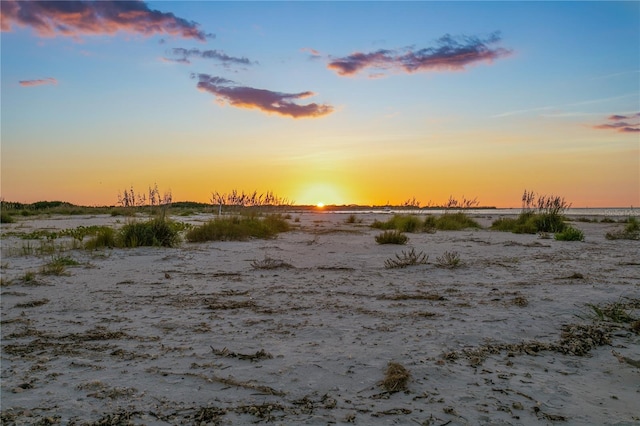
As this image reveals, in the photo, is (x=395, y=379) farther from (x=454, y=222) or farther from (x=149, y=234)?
(x=454, y=222)

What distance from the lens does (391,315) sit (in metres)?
4.45

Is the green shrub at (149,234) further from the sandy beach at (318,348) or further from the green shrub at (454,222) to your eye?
the green shrub at (454,222)

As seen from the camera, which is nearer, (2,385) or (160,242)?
(2,385)

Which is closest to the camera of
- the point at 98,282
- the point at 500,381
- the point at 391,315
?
the point at 500,381

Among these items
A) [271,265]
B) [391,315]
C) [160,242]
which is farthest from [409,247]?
[391,315]

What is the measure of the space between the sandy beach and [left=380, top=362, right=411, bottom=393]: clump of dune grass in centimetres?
3

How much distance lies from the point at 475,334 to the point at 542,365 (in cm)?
69

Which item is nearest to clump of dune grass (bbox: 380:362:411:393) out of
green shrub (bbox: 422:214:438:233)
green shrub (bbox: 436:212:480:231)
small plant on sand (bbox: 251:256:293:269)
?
small plant on sand (bbox: 251:256:293:269)

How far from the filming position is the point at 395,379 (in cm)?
282

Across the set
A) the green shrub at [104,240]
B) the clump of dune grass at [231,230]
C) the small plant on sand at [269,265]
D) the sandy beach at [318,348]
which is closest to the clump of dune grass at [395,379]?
the sandy beach at [318,348]

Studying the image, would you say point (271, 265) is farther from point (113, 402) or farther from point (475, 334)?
point (113, 402)

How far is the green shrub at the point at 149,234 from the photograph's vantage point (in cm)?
1017

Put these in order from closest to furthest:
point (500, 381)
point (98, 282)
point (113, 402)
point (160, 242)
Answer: point (113, 402)
point (500, 381)
point (98, 282)
point (160, 242)

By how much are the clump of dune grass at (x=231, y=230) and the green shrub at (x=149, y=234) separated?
1475 mm
